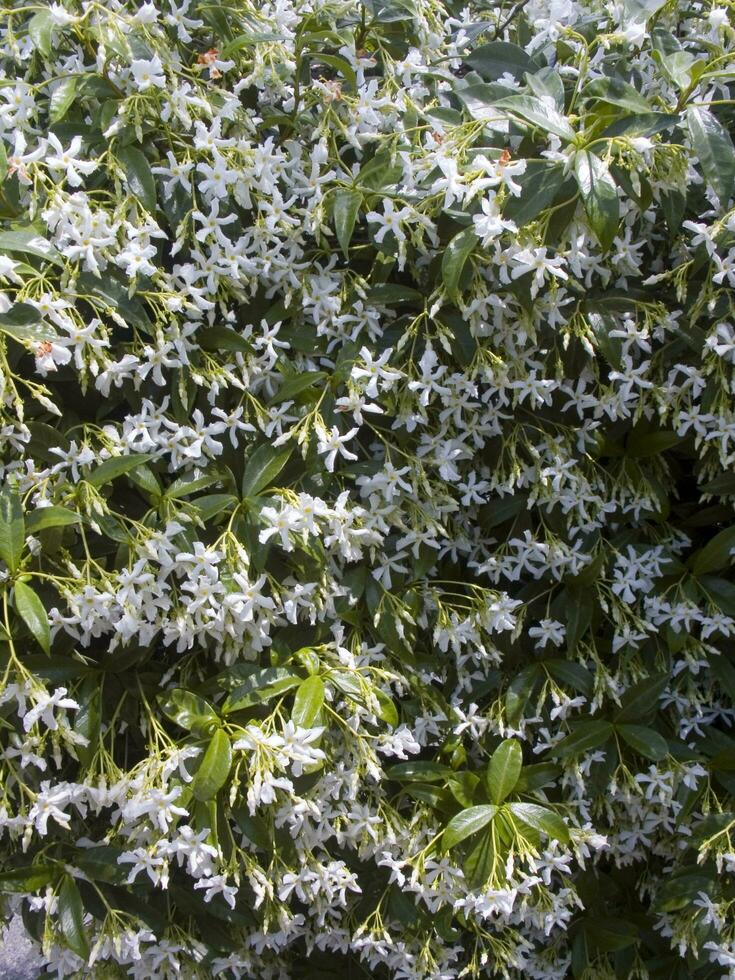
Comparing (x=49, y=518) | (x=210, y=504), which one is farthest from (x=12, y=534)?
(x=210, y=504)

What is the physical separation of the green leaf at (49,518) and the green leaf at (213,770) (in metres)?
0.40

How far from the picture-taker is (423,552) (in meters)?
1.79

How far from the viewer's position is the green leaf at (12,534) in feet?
4.68

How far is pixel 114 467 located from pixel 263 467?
0.82ft

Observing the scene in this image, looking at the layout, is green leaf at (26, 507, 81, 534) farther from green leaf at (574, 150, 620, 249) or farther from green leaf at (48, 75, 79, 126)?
green leaf at (574, 150, 620, 249)

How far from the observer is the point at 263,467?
5.28 ft

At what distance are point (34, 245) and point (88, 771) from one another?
83 centimetres

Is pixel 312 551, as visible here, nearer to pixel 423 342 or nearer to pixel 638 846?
pixel 423 342

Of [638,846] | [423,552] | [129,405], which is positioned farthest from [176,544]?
[638,846]

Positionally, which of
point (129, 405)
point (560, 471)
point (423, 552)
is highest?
point (129, 405)

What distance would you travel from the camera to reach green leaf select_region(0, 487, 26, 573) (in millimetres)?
1427

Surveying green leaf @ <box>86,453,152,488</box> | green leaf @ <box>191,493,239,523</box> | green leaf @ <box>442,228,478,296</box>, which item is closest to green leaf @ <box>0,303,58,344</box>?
green leaf @ <box>86,453,152,488</box>

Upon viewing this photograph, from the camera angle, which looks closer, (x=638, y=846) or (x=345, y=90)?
(x=345, y=90)

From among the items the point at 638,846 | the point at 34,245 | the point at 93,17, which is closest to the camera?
the point at 34,245
